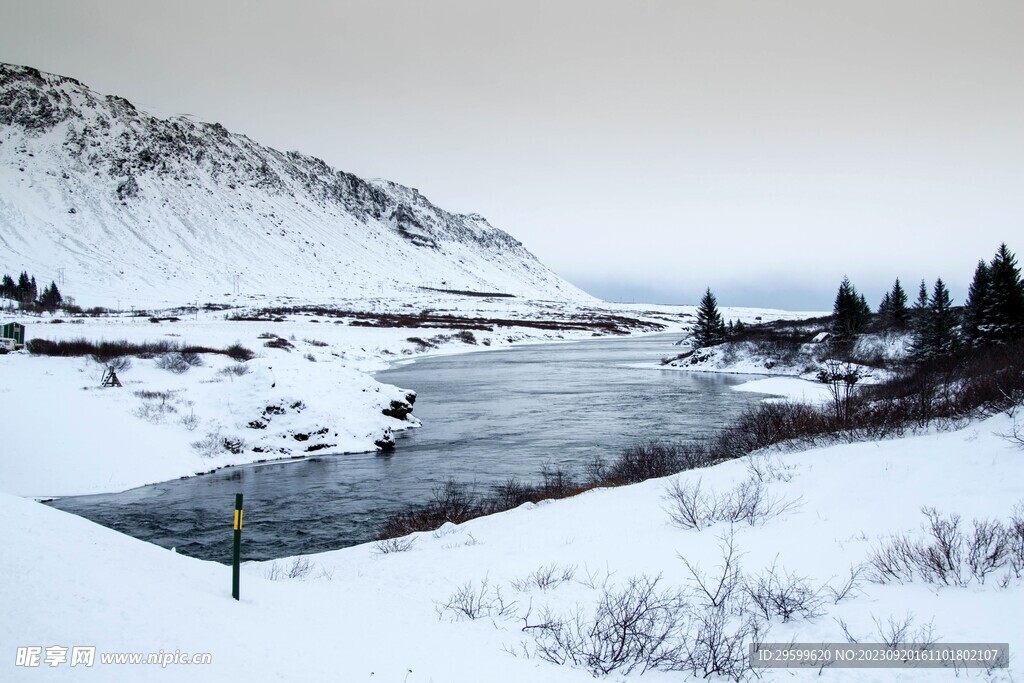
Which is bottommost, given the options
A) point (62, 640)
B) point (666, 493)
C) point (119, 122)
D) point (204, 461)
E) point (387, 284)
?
point (204, 461)

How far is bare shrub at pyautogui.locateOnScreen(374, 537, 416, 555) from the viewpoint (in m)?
9.61

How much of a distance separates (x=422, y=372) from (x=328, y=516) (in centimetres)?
2846

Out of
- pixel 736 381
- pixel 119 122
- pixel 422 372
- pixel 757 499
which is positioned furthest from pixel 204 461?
pixel 119 122

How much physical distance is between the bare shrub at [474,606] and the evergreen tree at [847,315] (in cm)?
4374

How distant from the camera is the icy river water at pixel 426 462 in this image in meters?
12.0

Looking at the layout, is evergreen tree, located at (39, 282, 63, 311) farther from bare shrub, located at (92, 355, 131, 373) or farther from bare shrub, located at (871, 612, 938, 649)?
bare shrub, located at (871, 612, 938, 649)

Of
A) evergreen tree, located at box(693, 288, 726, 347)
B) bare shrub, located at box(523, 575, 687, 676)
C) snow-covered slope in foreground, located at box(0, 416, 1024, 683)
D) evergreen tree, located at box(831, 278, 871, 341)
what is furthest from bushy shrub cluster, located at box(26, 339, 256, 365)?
evergreen tree, located at box(831, 278, 871, 341)

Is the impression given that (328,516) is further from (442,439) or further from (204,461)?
(442,439)

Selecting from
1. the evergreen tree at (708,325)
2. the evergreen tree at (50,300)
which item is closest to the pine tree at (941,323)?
the evergreen tree at (708,325)

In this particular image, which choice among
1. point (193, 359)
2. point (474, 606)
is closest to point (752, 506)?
point (474, 606)

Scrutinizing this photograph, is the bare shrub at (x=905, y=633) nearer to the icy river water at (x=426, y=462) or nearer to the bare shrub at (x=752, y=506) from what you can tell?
the bare shrub at (x=752, y=506)

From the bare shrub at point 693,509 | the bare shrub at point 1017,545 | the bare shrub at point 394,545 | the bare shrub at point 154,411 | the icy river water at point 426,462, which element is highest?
the bare shrub at point 1017,545

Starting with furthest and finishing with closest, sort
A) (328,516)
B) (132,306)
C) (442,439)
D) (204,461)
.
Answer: (132,306), (442,439), (204,461), (328,516)

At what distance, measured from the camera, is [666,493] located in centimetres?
1100
